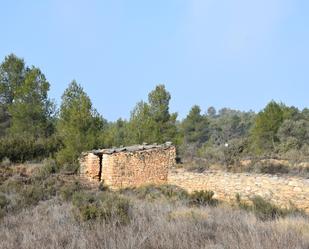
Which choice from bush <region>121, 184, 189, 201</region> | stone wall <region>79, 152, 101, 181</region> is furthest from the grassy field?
stone wall <region>79, 152, 101, 181</region>

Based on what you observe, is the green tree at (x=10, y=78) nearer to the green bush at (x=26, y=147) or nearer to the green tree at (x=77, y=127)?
the green bush at (x=26, y=147)

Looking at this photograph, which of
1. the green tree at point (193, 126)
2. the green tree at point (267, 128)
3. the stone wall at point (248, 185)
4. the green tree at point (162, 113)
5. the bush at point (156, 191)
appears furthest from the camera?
the green tree at point (193, 126)

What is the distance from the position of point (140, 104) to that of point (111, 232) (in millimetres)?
21832

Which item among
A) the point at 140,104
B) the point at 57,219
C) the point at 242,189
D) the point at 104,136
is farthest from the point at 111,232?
the point at 140,104

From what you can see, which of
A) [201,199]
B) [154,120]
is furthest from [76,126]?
[201,199]

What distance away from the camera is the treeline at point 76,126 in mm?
24172

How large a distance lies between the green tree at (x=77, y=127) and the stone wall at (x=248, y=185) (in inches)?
238

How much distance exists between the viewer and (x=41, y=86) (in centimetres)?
2992

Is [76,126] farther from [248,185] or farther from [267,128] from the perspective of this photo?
[267,128]

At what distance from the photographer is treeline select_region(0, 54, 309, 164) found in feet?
79.3

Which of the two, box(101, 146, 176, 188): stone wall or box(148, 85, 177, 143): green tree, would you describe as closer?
box(101, 146, 176, 188): stone wall

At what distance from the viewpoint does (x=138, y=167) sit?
815 inches

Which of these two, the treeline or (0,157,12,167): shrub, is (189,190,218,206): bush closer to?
the treeline

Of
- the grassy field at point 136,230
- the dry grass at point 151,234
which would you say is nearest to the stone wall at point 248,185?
the grassy field at point 136,230
